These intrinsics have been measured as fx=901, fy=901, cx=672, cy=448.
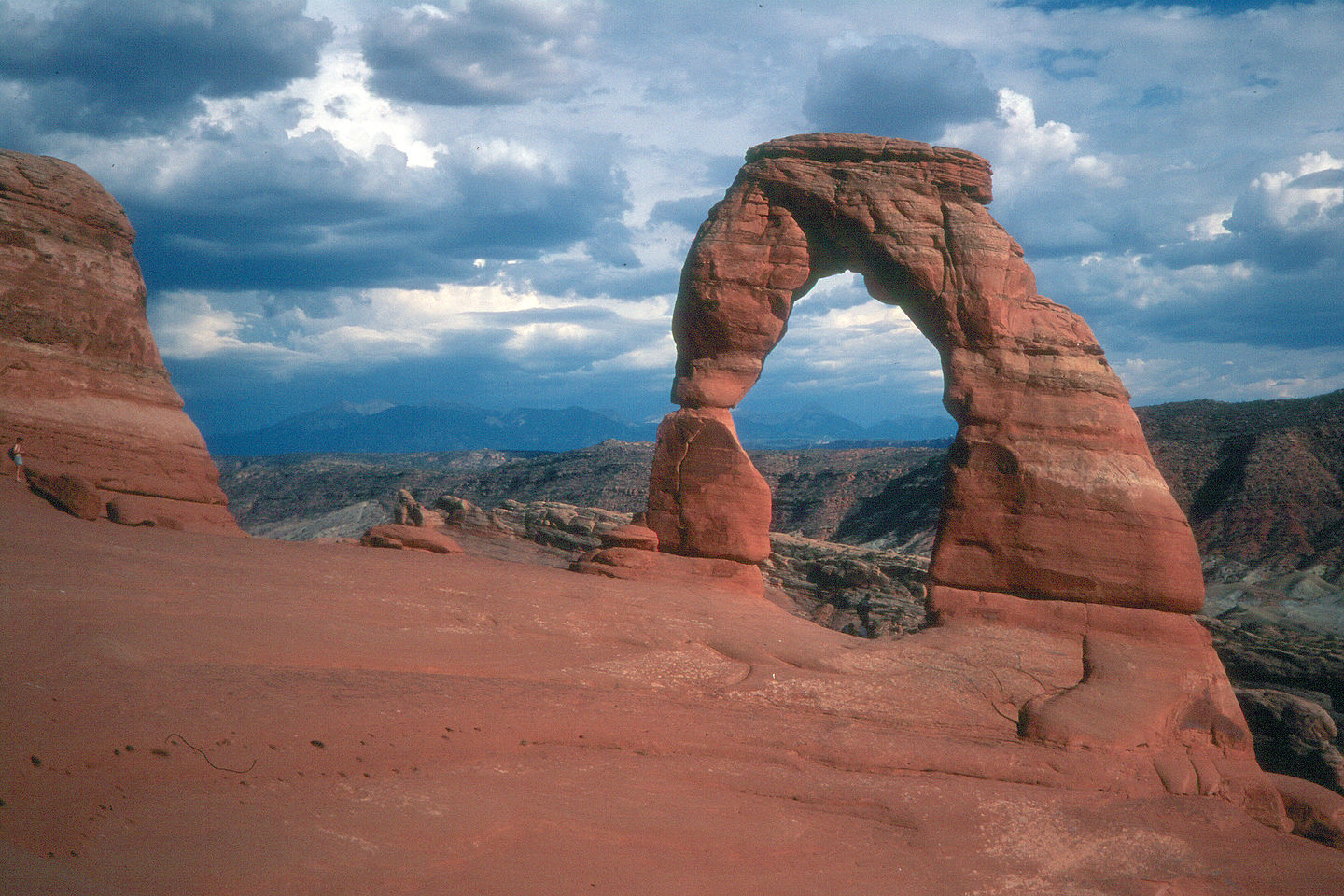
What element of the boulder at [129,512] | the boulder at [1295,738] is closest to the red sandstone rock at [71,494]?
→ the boulder at [129,512]

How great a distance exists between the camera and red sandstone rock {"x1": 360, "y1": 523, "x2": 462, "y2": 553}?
474 inches

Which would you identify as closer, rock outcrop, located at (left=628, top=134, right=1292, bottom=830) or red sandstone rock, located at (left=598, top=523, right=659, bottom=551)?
rock outcrop, located at (left=628, top=134, right=1292, bottom=830)

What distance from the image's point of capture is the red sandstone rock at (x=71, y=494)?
36.7 feet

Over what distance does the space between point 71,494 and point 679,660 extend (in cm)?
817

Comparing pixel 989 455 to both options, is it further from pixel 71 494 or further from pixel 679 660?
pixel 71 494

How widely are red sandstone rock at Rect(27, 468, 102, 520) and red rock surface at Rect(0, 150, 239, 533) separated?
551 mm

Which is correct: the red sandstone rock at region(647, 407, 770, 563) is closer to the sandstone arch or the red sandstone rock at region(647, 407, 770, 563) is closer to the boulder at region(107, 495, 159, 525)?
the sandstone arch

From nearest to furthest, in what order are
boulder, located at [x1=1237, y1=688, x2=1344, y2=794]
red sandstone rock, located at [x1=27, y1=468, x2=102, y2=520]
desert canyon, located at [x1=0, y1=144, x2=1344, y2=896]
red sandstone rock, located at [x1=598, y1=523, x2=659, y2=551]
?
1. desert canyon, located at [x1=0, y1=144, x2=1344, y2=896]
2. red sandstone rock, located at [x1=27, y1=468, x2=102, y2=520]
3. red sandstone rock, located at [x1=598, y1=523, x2=659, y2=551]
4. boulder, located at [x1=1237, y1=688, x2=1344, y2=794]

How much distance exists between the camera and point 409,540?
473 inches

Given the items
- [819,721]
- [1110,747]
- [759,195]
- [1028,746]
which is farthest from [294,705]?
[759,195]

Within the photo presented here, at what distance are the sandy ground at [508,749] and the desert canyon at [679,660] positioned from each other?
0.03 metres

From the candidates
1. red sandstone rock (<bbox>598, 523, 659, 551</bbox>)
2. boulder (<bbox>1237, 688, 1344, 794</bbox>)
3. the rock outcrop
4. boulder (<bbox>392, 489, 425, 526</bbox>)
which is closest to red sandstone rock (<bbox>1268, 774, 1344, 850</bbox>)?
the rock outcrop

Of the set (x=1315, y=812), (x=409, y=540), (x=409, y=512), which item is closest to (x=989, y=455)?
(x=1315, y=812)

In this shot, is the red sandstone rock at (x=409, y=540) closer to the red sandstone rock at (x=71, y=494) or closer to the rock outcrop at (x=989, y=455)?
the rock outcrop at (x=989, y=455)
